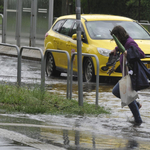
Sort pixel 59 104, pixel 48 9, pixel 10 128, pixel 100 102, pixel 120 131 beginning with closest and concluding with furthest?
pixel 10 128
pixel 120 131
pixel 59 104
pixel 100 102
pixel 48 9

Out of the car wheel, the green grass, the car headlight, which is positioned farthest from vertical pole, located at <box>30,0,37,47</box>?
the green grass

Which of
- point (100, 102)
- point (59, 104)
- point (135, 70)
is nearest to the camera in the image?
point (135, 70)

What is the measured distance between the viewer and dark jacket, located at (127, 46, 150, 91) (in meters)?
7.61

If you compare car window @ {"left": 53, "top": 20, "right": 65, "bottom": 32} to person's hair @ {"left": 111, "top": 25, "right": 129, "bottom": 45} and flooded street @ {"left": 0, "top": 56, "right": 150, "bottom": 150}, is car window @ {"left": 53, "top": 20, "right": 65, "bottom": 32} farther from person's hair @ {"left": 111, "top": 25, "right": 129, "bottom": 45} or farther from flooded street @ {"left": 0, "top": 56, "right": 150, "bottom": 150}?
person's hair @ {"left": 111, "top": 25, "right": 129, "bottom": 45}

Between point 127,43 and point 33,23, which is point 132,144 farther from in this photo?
point 33,23

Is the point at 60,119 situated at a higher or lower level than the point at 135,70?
lower

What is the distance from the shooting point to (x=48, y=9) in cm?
2200

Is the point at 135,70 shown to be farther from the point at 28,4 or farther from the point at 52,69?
the point at 28,4

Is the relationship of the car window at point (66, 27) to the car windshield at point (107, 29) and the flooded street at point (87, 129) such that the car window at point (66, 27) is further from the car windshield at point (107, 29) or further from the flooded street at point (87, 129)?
the flooded street at point (87, 129)

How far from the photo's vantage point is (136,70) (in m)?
7.68

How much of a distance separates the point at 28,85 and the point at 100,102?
4.60 ft

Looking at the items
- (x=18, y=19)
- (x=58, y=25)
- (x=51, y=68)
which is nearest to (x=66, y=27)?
(x=58, y=25)

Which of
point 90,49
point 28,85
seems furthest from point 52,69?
point 28,85

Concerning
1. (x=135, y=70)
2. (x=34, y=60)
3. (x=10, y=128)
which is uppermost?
(x=135, y=70)
